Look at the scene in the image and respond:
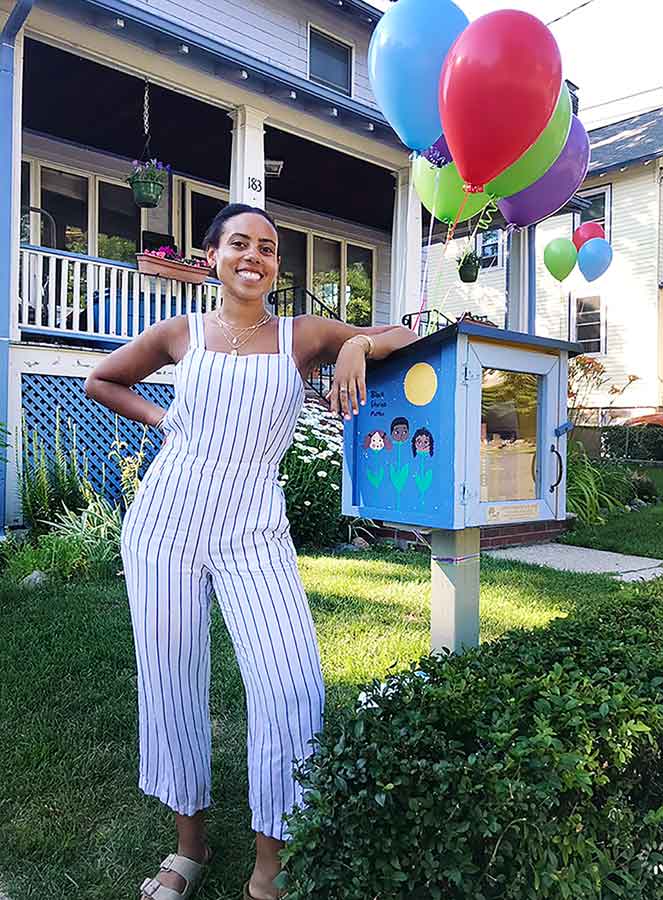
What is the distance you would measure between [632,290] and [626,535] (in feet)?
32.0

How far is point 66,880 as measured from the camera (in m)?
1.87

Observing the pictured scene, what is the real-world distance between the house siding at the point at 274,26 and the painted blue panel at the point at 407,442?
330 inches

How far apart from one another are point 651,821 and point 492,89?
2.99 m

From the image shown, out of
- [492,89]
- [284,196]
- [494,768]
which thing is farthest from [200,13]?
[494,768]

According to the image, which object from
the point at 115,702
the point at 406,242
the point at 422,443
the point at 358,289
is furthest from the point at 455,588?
the point at 358,289

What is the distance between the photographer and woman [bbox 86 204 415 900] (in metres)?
1.65

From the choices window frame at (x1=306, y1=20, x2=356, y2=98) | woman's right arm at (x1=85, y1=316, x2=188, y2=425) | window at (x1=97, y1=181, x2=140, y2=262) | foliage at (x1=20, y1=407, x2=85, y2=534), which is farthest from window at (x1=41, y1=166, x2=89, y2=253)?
woman's right arm at (x1=85, y1=316, x2=188, y2=425)

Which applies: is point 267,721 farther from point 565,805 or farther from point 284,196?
point 284,196

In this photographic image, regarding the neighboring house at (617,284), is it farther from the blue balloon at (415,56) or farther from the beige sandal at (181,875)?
the beige sandal at (181,875)

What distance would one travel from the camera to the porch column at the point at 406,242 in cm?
877

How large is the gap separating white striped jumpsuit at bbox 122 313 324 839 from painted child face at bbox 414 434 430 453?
0.30 metres

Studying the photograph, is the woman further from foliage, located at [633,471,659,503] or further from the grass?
foliage, located at [633,471,659,503]

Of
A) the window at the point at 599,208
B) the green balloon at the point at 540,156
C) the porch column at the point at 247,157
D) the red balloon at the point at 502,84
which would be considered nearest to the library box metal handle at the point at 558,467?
the red balloon at the point at 502,84

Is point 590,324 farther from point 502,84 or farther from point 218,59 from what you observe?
point 502,84
